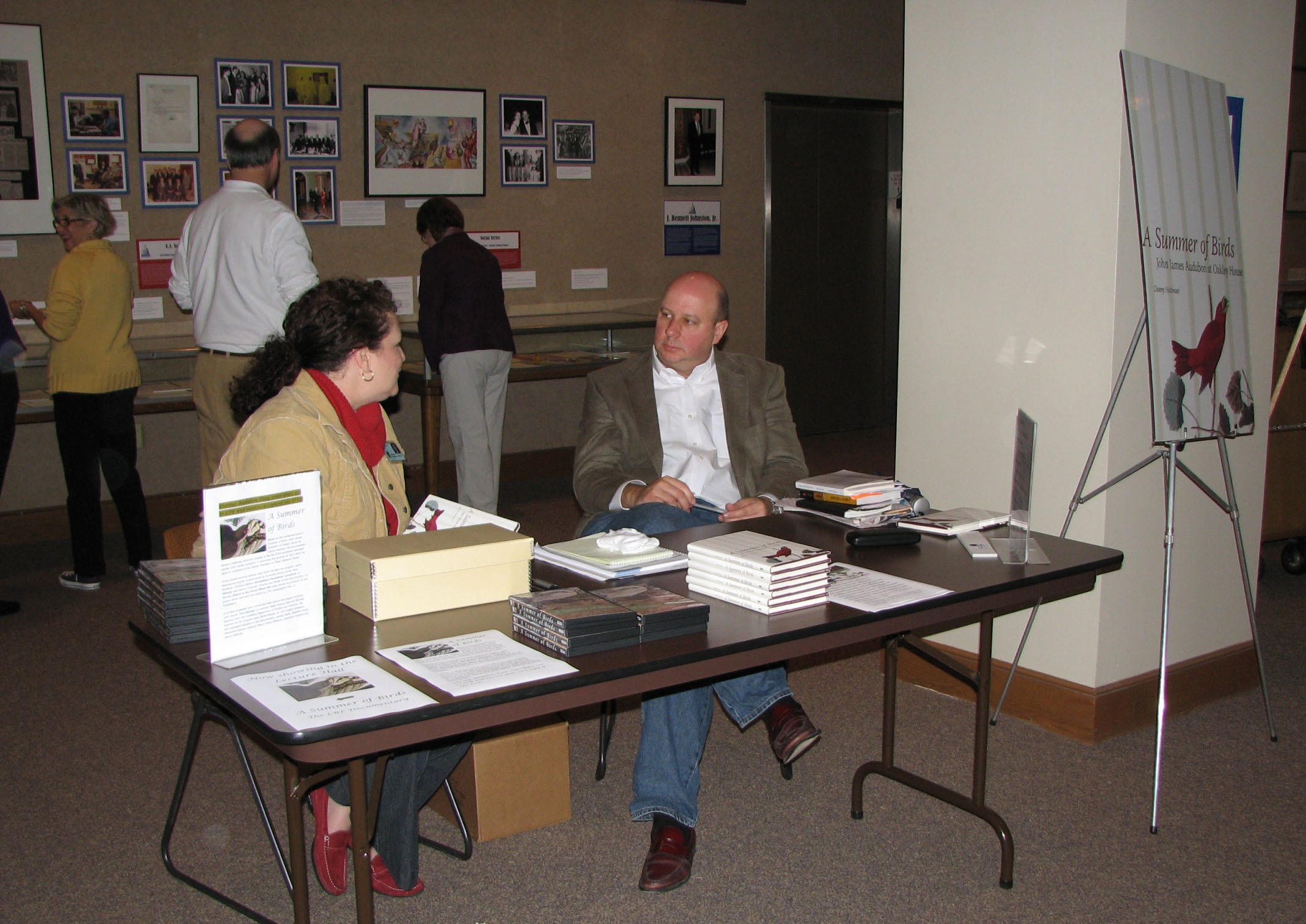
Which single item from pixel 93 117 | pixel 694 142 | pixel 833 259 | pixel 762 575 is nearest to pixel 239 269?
pixel 93 117

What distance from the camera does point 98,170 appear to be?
18.1 feet

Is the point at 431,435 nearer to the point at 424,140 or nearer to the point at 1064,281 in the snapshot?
the point at 424,140

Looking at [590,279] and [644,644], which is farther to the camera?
[590,279]

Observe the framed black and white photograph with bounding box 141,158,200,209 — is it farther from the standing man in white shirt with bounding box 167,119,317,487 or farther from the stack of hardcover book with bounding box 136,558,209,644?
the stack of hardcover book with bounding box 136,558,209,644

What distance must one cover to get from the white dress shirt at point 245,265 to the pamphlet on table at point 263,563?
2.53 m

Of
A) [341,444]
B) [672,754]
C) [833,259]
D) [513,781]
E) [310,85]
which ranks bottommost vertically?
[513,781]

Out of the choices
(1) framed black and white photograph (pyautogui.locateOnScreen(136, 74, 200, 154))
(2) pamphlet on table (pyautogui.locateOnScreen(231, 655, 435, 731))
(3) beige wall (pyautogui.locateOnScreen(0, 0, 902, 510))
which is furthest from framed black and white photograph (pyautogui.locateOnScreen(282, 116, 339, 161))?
(2) pamphlet on table (pyautogui.locateOnScreen(231, 655, 435, 731))

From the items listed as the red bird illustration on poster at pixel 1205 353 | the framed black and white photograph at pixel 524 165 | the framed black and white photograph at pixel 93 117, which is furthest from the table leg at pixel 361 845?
the framed black and white photograph at pixel 524 165

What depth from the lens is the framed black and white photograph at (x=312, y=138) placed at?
19.6 ft

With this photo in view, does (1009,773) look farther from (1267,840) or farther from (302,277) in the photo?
(302,277)

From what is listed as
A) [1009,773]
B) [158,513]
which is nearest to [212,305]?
[158,513]

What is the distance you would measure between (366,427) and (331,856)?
0.91 metres

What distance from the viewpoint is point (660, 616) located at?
6.17 ft

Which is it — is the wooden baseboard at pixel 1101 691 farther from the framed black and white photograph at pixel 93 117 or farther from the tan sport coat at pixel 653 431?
the framed black and white photograph at pixel 93 117
